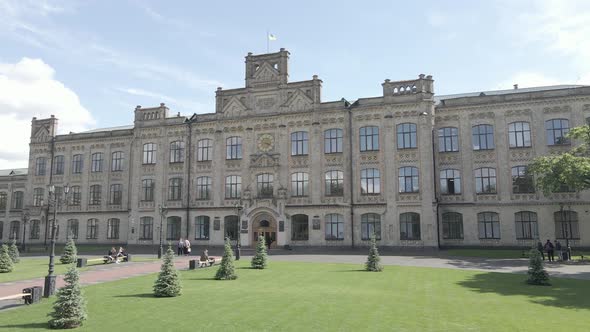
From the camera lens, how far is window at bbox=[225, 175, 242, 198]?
5045cm

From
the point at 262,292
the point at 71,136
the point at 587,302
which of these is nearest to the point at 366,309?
the point at 262,292

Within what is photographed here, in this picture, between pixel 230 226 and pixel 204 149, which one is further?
pixel 204 149

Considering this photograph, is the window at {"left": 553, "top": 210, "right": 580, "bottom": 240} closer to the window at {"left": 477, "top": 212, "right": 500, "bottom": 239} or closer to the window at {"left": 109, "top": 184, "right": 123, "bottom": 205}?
the window at {"left": 477, "top": 212, "right": 500, "bottom": 239}

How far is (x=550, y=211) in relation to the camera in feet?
138

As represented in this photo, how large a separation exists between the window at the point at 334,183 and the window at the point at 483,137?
47.2 ft

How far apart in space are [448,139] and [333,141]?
40.3 feet

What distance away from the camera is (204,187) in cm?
5212

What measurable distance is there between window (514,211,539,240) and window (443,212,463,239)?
5253mm

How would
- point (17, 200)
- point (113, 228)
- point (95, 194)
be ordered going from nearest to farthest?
point (113, 228) < point (95, 194) < point (17, 200)

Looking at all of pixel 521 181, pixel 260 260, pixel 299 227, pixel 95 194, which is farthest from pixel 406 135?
pixel 95 194

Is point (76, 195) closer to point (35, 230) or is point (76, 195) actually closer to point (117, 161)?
point (117, 161)

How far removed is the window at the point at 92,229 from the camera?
57281mm

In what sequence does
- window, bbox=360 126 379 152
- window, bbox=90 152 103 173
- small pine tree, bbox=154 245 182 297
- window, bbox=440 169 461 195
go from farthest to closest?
window, bbox=90 152 103 173 < window, bbox=360 126 379 152 < window, bbox=440 169 461 195 < small pine tree, bbox=154 245 182 297

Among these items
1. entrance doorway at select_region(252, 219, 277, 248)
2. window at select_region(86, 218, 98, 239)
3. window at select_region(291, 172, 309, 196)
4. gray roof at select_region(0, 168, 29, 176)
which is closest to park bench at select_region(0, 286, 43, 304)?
entrance doorway at select_region(252, 219, 277, 248)
